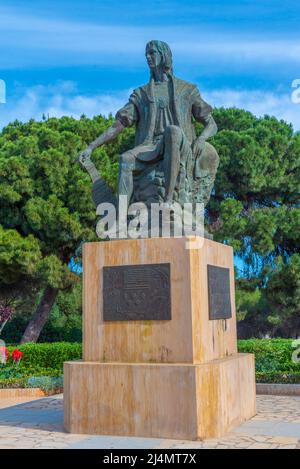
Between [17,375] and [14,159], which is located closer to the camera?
[17,375]

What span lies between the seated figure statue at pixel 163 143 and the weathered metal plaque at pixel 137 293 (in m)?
0.95

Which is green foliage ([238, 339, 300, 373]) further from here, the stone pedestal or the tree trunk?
the tree trunk

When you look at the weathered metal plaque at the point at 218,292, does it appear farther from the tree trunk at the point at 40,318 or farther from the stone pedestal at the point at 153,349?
the tree trunk at the point at 40,318

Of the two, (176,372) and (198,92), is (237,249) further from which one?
(176,372)

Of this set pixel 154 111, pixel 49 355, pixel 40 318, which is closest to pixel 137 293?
pixel 154 111

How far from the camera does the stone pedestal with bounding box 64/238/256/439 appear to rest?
5.71 m

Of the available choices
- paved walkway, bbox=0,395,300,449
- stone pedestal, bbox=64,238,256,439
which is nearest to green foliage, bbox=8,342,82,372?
paved walkway, bbox=0,395,300,449

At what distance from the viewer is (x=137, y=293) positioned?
241 inches

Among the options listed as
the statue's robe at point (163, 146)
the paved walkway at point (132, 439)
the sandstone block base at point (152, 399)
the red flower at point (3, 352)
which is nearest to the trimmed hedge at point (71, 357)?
the red flower at point (3, 352)

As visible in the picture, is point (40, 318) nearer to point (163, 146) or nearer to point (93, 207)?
point (93, 207)

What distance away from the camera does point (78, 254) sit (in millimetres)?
17016
